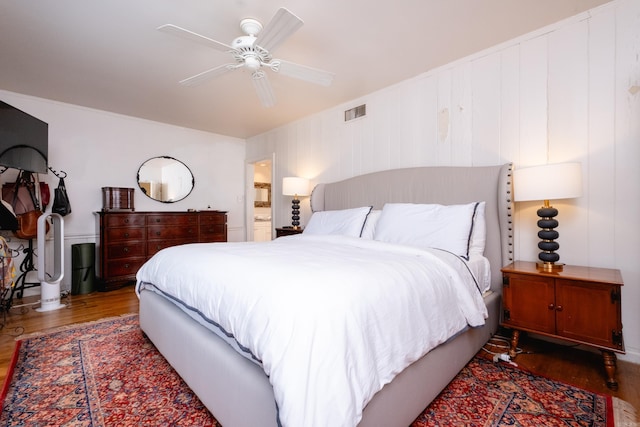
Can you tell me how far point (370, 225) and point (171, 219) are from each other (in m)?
2.98

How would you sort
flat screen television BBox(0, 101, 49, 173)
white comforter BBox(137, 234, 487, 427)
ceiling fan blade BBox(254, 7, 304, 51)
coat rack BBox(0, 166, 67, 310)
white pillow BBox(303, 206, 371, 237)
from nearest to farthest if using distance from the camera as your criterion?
1. white comforter BBox(137, 234, 487, 427)
2. ceiling fan blade BBox(254, 7, 304, 51)
3. flat screen television BBox(0, 101, 49, 173)
4. white pillow BBox(303, 206, 371, 237)
5. coat rack BBox(0, 166, 67, 310)

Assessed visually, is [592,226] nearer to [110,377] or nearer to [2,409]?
[110,377]

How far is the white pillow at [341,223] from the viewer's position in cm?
279

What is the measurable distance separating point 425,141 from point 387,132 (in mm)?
478

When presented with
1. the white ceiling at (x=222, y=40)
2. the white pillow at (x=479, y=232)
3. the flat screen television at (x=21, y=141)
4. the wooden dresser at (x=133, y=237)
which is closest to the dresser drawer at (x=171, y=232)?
the wooden dresser at (x=133, y=237)

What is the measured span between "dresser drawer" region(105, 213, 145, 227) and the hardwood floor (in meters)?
0.96

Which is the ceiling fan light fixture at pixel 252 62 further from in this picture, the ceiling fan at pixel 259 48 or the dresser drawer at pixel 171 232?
the dresser drawer at pixel 171 232

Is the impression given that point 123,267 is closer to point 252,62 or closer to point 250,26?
point 252,62

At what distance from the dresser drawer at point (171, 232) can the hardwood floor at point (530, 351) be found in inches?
39.3

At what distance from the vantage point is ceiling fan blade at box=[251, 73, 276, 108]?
7.73ft

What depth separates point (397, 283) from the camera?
Result: 124cm

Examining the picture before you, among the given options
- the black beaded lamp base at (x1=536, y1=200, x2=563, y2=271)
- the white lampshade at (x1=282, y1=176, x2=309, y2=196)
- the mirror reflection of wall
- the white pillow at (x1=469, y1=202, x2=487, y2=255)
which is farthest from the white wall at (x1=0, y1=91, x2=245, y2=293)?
the black beaded lamp base at (x1=536, y1=200, x2=563, y2=271)

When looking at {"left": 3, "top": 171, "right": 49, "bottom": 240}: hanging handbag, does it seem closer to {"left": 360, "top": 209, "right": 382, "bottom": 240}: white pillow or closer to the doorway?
the doorway

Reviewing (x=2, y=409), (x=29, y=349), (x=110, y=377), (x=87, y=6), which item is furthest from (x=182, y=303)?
(x=87, y=6)
